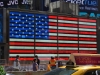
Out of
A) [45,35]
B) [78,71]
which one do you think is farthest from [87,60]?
[45,35]

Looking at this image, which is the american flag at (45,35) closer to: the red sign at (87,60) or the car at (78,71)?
the red sign at (87,60)

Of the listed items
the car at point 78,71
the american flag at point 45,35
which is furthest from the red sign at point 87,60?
the american flag at point 45,35

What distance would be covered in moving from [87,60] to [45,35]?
83.9 feet

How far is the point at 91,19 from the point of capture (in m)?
38.1

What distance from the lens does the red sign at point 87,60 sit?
25.7ft

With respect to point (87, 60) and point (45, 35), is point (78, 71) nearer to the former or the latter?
point (87, 60)

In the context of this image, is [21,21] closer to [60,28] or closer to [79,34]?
[60,28]

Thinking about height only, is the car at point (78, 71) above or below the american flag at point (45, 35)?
above

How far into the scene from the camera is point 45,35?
3334cm

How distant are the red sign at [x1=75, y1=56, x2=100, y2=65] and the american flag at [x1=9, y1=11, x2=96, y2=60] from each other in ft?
75.8

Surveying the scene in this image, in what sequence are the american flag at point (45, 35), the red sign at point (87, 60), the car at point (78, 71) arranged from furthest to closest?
the american flag at point (45, 35) < the red sign at point (87, 60) < the car at point (78, 71)

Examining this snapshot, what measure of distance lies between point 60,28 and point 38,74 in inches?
660

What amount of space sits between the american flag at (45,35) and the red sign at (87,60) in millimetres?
23091

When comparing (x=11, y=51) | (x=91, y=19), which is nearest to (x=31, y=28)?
(x=11, y=51)
